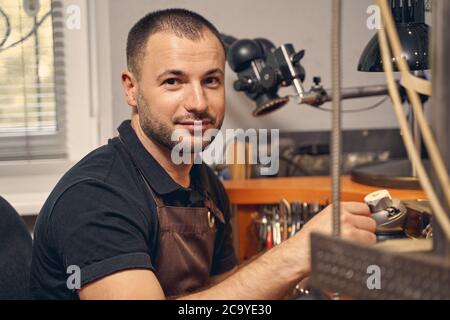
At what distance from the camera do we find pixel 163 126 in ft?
4.79

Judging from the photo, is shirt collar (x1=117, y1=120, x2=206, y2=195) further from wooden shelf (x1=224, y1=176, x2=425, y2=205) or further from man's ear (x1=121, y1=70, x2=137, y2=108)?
wooden shelf (x1=224, y1=176, x2=425, y2=205)

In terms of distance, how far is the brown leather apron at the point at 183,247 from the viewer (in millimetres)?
1415

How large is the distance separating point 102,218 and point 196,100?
1.16 feet

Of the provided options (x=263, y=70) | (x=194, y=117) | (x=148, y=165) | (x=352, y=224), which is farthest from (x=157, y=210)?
(x=263, y=70)

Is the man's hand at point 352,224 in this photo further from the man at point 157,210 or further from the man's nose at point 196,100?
the man's nose at point 196,100

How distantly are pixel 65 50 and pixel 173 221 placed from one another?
2.75ft

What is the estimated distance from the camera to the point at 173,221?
1.43m

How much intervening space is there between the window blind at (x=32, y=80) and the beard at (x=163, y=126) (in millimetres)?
636

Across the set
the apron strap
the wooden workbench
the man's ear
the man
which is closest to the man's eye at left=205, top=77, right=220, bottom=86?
the man

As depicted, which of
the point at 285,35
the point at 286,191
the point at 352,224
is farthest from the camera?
the point at 285,35

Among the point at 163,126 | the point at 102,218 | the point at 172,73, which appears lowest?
the point at 102,218

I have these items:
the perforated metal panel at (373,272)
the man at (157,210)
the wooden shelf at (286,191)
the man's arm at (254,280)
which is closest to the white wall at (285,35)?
the wooden shelf at (286,191)

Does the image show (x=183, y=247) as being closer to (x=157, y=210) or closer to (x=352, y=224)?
(x=157, y=210)

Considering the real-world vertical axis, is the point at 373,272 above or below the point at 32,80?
below
